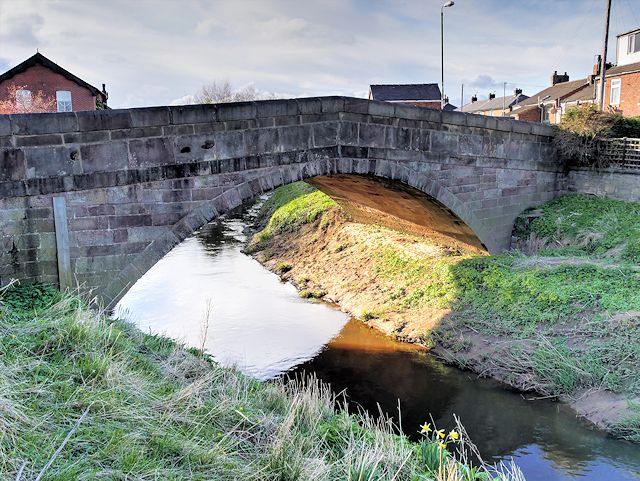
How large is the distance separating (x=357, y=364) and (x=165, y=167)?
6021 millimetres

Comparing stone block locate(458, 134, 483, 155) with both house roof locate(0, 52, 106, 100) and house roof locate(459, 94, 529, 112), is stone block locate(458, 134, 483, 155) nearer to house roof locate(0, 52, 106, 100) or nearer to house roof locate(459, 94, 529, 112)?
house roof locate(0, 52, 106, 100)

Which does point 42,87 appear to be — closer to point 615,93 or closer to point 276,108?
point 276,108

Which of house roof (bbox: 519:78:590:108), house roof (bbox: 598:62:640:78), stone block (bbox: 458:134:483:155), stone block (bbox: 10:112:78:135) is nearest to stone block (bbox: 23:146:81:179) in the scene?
stone block (bbox: 10:112:78:135)

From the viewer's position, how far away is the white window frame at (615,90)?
30.0 metres

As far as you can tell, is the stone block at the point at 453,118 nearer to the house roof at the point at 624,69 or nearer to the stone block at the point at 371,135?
the stone block at the point at 371,135

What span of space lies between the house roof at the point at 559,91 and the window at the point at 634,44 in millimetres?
11985

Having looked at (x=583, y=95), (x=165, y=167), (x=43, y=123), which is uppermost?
(x=583, y=95)

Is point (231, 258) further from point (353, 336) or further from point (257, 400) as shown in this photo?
point (257, 400)

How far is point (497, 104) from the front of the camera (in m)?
58.9

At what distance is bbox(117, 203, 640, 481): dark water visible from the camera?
9047 mm

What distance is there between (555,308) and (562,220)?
4.82m

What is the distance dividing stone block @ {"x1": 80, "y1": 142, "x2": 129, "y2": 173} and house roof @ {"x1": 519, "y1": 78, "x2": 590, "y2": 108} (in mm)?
40209

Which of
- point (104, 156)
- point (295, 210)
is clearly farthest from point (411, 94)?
point (104, 156)

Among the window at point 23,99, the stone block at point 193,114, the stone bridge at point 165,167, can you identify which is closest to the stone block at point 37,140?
the stone bridge at point 165,167
